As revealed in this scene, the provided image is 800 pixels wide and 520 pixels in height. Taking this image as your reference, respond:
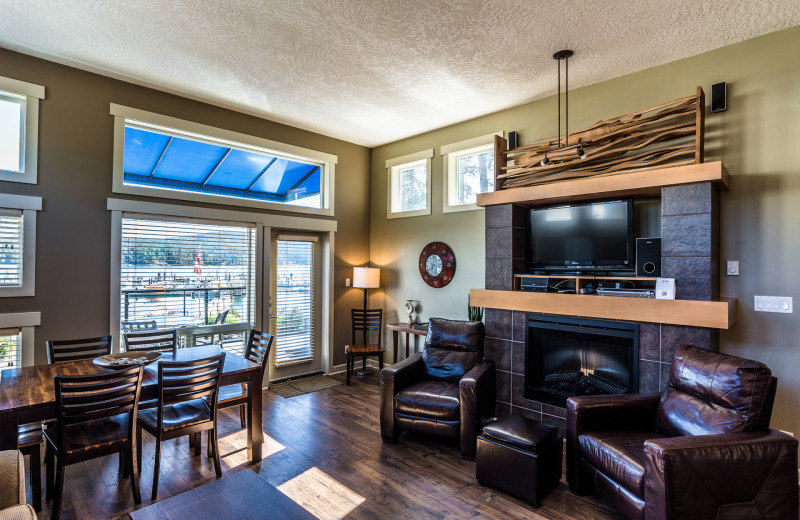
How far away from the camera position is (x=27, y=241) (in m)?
3.44

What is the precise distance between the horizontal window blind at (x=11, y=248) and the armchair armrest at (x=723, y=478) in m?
4.83

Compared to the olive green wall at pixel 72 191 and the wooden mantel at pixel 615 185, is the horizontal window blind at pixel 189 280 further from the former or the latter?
the wooden mantel at pixel 615 185

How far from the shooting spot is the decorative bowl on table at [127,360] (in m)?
2.90

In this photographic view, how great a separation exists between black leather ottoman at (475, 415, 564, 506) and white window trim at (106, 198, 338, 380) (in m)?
3.20

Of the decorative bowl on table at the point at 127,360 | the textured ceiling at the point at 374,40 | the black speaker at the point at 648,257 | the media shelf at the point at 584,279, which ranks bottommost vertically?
the decorative bowl on table at the point at 127,360

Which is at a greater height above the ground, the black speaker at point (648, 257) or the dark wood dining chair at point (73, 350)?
the black speaker at point (648, 257)

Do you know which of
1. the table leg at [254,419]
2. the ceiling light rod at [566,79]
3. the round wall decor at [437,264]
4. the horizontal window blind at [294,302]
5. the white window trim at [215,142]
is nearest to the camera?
the table leg at [254,419]

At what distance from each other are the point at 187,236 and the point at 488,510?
12.9ft

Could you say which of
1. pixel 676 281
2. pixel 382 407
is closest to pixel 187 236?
pixel 382 407

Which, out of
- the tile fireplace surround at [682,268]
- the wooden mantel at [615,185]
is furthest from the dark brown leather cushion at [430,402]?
the wooden mantel at [615,185]

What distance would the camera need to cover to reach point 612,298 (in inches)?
130

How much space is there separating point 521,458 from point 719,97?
10.4 ft

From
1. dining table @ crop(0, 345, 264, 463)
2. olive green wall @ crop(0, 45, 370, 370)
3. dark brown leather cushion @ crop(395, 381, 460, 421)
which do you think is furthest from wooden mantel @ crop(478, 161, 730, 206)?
olive green wall @ crop(0, 45, 370, 370)

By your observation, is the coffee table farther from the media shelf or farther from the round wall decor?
the round wall decor
